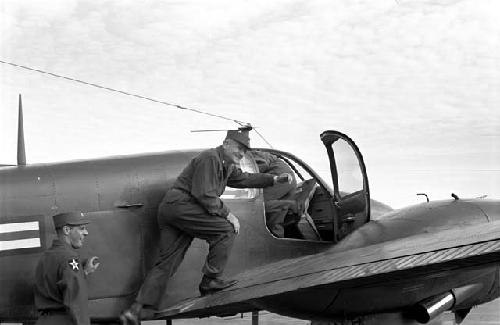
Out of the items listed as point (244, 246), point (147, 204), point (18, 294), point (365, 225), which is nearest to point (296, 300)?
point (244, 246)

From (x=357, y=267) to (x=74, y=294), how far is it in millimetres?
2406

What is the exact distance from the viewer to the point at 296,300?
23.0 feet

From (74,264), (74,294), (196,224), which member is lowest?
(74,294)

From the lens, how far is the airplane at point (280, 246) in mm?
6129

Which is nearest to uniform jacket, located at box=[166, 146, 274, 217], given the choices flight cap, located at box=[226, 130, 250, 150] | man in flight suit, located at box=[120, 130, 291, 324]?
man in flight suit, located at box=[120, 130, 291, 324]

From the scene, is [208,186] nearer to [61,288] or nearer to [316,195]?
[61,288]

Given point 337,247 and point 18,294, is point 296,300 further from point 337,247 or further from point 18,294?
point 18,294

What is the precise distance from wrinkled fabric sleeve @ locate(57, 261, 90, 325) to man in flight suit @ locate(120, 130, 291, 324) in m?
1.05

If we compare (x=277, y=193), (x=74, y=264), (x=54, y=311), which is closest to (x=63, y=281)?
(x=74, y=264)

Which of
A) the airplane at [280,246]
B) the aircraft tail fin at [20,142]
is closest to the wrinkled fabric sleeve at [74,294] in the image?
the airplane at [280,246]

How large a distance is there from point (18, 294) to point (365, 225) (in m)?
3.74

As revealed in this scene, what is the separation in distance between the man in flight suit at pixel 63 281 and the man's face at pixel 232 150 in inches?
63.4

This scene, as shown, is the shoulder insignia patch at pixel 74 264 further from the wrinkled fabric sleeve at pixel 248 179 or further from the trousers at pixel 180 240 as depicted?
the wrinkled fabric sleeve at pixel 248 179

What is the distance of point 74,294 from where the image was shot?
5355 mm
